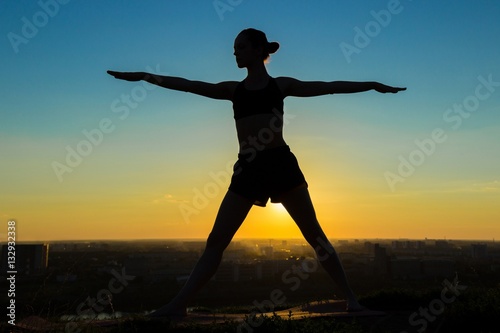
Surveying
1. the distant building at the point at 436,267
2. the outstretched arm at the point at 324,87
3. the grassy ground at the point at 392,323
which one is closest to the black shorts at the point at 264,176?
the outstretched arm at the point at 324,87

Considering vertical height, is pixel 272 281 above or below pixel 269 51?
below

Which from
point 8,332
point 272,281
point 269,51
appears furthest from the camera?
point 272,281

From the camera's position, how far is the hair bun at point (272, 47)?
19.1ft

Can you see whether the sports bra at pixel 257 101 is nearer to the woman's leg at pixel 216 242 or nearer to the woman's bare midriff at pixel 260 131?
the woman's bare midriff at pixel 260 131

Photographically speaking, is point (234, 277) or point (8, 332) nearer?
point (8, 332)

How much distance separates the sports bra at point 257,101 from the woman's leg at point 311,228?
38.7 inches

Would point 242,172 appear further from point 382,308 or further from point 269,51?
point 382,308

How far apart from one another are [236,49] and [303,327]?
3102 mm

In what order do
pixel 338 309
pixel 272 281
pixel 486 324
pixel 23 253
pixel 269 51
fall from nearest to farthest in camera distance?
pixel 486 324 → pixel 269 51 → pixel 338 309 → pixel 23 253 → pixel 272 281

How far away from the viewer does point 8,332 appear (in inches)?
185

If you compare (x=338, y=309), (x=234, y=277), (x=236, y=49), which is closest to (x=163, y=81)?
(x=236, y=49)

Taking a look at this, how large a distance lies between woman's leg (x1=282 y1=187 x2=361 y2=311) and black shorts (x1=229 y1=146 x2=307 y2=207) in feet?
0.44

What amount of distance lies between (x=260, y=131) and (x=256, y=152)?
24cm

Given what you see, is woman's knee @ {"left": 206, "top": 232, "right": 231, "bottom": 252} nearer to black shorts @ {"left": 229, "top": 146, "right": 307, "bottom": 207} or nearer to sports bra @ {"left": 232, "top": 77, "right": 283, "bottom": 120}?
black shorts @ {"left": 229, "top": 146, "right": 307, "bottom": 207}
